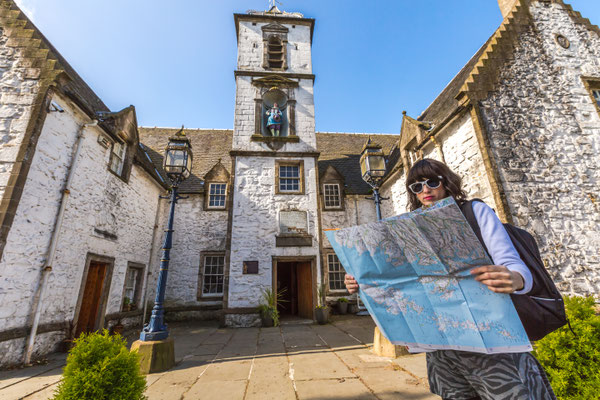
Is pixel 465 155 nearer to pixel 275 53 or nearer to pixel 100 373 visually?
pixel 100 373

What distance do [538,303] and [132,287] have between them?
458 inches

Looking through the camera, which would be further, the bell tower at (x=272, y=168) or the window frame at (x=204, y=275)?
the window frame at (x=204, y=275)

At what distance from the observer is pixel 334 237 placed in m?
1.51

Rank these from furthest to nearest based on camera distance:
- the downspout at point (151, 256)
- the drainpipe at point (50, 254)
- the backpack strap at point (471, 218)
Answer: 1. the downspout at point (151, 256)
2. the drainpipe at point (50, 254)
3. the backpack strap at point (471, 218)

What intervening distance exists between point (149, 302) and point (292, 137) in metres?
9.16

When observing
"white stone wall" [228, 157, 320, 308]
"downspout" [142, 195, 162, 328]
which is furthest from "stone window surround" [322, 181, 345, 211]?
"downspout" [142, 195, 162, 328]

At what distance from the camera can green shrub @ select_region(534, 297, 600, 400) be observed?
8.03 feet

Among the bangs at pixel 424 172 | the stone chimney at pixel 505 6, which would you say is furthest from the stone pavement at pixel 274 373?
the stone chimney at pixel 505 6

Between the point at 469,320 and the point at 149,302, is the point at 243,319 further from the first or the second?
the point at 469,320

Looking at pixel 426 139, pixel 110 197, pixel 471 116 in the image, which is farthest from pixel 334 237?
pixel 110 197

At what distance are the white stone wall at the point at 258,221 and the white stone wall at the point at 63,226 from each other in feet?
12.7

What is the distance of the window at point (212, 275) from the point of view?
1107 centimetres

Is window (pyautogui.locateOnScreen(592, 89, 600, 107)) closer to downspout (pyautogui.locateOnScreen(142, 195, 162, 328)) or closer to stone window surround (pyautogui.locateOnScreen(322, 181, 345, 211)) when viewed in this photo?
stone window surround (pyautogui.locateOnScreen(322, 181, 345, 211))

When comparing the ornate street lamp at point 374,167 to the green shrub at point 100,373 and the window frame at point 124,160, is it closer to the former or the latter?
the green shrub at point 100,373
